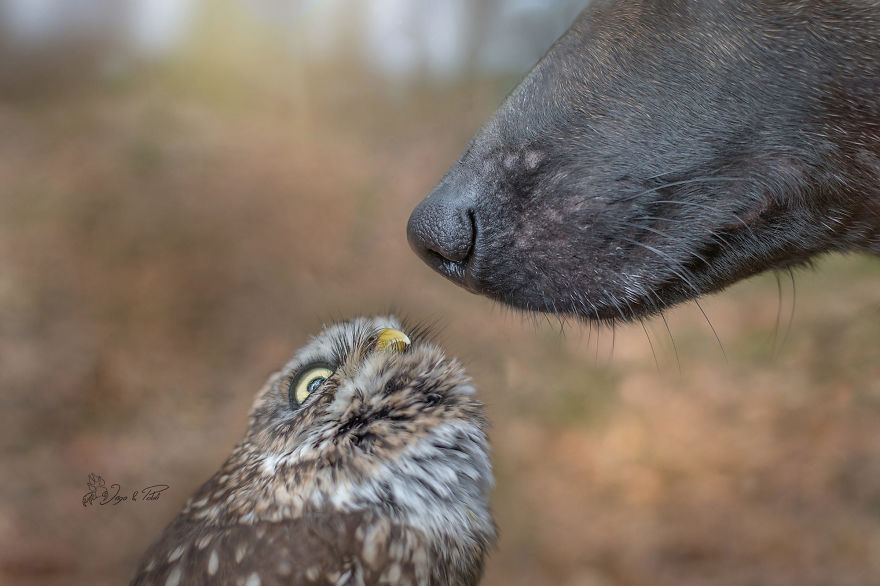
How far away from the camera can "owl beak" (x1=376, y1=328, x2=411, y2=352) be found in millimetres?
1065

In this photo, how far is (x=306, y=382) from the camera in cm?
115

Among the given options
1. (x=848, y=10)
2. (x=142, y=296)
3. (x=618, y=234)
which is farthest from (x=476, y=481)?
(x=142, y=296)

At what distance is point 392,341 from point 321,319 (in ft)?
1.37

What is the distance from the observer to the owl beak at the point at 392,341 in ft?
3.50

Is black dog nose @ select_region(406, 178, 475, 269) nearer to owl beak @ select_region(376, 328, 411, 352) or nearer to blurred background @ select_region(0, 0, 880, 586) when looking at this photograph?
owl beak @ select_region(376, 328, 411, 352)

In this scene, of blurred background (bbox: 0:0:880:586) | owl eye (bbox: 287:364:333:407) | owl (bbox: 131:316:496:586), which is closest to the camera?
owl (bbox: 131:316:496:586)

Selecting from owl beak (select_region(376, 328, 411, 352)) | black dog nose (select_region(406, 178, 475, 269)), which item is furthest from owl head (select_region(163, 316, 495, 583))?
black dog nose (select_region(406, 178, 475, 269))

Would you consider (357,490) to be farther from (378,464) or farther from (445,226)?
(445,226)

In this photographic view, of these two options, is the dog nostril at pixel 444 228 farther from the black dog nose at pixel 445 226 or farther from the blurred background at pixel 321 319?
the blurred background at pixel 321 319

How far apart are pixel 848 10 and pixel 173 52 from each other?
4.26 ft

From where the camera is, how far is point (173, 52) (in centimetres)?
158

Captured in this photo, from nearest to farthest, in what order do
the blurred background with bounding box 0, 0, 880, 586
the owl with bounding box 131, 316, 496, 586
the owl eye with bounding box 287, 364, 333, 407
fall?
the owl with bounding box 131, 316, 496, 586, the owl eye with bounding box 287, 364, 333, 407, the blurred background with bounding box 0, 0, 880, 586

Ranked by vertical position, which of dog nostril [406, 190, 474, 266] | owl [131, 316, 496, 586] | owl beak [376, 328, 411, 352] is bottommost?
owl [131, 316, 496, 586]

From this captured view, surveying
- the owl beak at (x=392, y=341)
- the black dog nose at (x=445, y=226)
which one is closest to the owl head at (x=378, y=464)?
the owl beak at (x=392, y=341)
